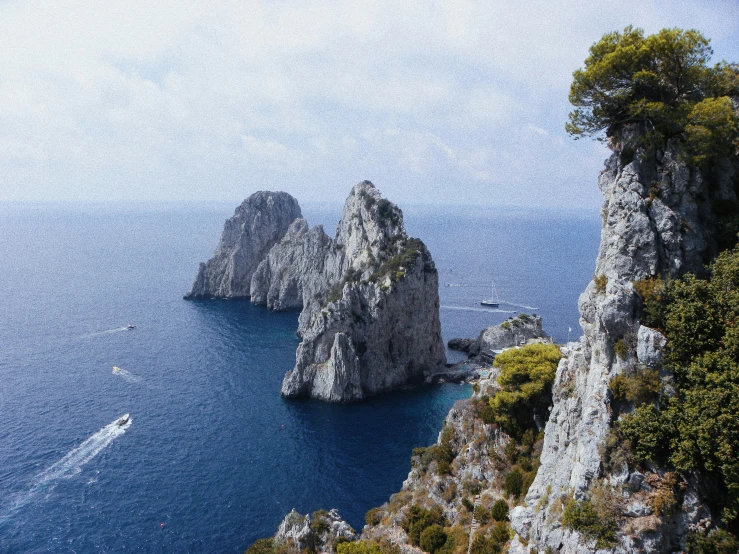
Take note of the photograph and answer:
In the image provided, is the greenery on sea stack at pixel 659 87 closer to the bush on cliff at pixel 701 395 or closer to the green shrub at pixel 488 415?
the bush on cliff at pixel 701 395

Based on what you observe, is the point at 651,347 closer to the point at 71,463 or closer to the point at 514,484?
the point at 514,484

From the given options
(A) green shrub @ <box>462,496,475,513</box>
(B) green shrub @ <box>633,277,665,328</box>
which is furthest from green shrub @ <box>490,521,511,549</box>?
(B) green shrub @ <box>633,277,665,328</box>

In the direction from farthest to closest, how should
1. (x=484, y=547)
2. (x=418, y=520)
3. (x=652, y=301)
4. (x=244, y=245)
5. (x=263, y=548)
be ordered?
(x=244, y=245), (x=263, y=548), (x=418, y=520), (x=484, y=547), (x=652, y=301)

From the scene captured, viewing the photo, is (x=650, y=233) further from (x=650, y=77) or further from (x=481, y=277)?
(x=481, y=277)

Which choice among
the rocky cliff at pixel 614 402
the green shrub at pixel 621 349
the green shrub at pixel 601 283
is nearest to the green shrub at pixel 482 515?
the rocky cliff at pixel 614 402

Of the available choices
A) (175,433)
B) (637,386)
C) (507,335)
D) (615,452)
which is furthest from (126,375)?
(637,386)
